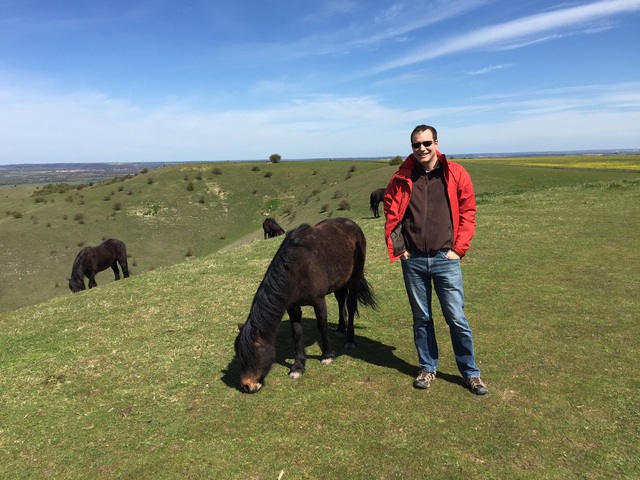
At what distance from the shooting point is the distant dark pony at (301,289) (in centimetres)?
533

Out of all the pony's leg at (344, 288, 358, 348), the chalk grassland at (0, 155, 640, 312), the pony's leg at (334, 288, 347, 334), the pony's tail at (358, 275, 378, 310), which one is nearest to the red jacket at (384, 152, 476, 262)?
the pony's leg at (344, 288, 358, 348)

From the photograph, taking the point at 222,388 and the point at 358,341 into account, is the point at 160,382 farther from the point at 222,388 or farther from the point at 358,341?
the point at 358,341

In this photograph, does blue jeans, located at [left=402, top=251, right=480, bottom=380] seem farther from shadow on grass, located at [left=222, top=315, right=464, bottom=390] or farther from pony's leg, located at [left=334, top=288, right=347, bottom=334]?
pony's leg, located at [left=334, top=288, right=347, bottom=334]

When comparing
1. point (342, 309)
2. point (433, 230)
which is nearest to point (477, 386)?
point (433, 230)

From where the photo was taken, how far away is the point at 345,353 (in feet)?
22.2

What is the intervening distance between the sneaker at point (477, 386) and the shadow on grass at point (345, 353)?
0.71 ft

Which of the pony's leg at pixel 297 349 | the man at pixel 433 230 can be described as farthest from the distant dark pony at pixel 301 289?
the man at pixel 433 230

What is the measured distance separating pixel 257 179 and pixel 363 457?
191 ft

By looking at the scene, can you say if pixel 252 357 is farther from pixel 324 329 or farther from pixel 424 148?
pixel 424 148

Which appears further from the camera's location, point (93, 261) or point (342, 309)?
point (93, 261)

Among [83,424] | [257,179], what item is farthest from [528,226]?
[257,179]

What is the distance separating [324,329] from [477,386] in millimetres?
2383

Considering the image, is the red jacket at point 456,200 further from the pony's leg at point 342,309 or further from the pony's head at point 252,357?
the pony's leg at point 342,309

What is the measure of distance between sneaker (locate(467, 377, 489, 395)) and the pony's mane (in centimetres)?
281
